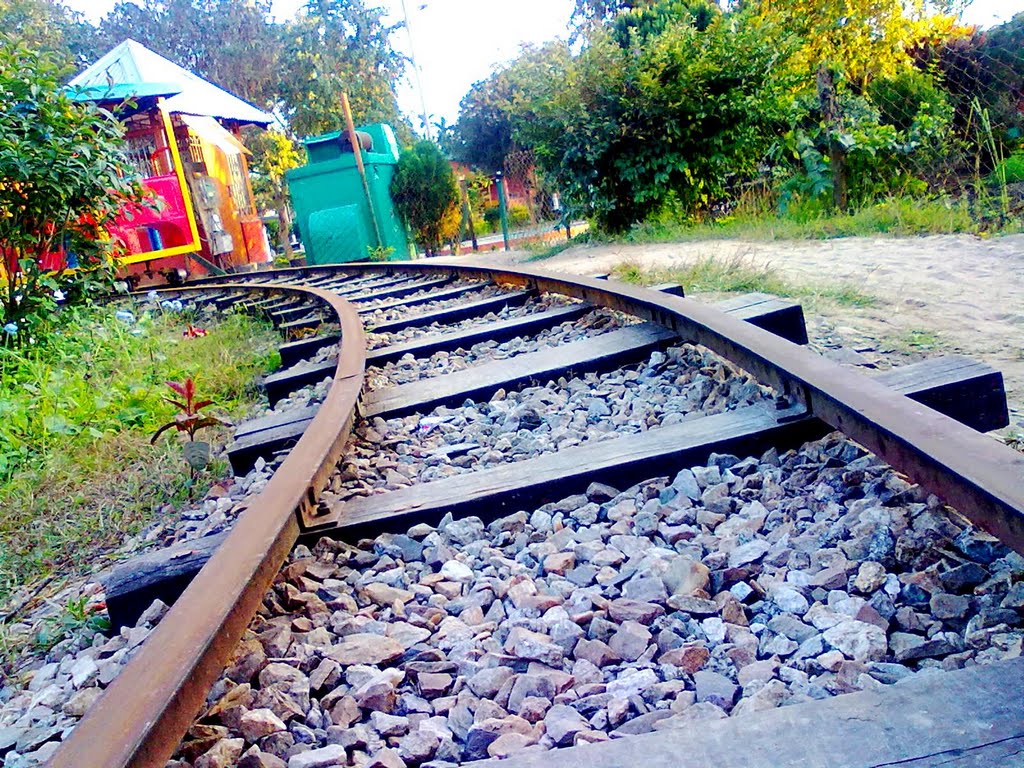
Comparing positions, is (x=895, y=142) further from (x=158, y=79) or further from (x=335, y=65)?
(x=335, y=65)

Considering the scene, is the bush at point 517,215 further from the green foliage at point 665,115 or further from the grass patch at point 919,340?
the grass patch at point 919,340

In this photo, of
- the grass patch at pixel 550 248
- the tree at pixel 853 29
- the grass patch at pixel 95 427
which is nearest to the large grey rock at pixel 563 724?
the grass patch at pixel 95 427

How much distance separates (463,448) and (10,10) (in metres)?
29.3

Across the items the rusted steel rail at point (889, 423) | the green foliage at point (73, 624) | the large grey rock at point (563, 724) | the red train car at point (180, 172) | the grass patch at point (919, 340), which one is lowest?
the large grey rock at point (563, 724)

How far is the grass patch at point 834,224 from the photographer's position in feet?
19.9

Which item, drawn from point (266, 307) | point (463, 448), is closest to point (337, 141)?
point (266, 307)

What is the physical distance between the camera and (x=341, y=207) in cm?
1383

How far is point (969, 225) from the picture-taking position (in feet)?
18.9

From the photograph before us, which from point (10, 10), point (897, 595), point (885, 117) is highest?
point (10, 10)

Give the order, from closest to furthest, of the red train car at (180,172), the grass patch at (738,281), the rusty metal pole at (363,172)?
the grass patch at (738,281), the red train car at (180,172), the rusty metal pole at (363,172)

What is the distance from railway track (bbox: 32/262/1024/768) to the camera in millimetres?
1006

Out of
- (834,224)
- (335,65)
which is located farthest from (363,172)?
(335,65)

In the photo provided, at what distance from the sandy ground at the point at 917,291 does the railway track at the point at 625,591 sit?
0.75 m

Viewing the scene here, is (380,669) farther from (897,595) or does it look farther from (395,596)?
(897,595)
